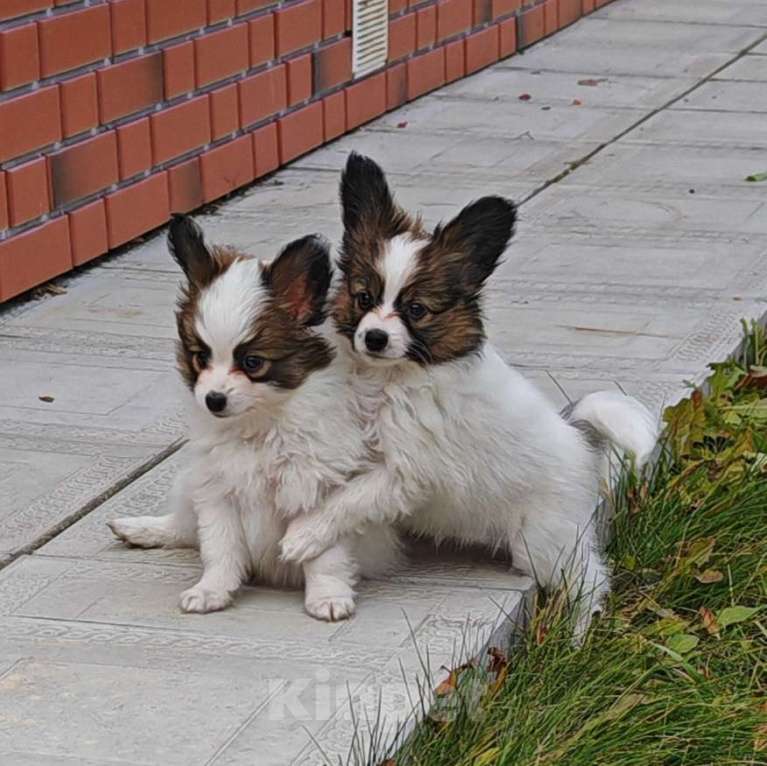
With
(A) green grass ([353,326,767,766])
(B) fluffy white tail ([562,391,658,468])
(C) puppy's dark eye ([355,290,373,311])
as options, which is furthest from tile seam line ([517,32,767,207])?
(C) puppy's dark eye ([355,290,373,311])

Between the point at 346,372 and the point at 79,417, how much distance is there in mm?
1739

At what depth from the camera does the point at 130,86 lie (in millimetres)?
8094

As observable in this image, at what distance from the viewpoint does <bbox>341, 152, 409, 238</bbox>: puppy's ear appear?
15.1ft

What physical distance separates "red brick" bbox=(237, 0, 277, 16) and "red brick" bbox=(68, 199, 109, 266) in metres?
1.59

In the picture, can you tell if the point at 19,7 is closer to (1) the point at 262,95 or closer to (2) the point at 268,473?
(1) the point at 262,95

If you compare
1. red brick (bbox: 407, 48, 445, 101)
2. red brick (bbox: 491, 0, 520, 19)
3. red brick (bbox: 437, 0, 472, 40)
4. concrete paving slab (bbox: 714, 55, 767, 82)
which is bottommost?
concrete paving slab (bbox: 714, 55, 767, 82)

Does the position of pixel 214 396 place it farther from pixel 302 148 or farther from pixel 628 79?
pixel 628 79

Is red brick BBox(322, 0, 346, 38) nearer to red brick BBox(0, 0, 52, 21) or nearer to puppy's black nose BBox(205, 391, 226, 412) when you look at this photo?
red brick BBox(0, 0, 52, 21)

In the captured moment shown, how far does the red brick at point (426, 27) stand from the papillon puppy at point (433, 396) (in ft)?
22.1

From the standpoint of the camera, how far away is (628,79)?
11.9 metres

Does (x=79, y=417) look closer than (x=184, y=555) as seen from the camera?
No

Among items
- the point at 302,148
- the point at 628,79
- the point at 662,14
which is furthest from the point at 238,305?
the point at 662,14

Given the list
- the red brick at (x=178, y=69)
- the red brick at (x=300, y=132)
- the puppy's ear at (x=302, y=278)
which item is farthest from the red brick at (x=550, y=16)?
the puppy's ear at (x=302, y=278)

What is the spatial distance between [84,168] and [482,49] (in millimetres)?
4893
